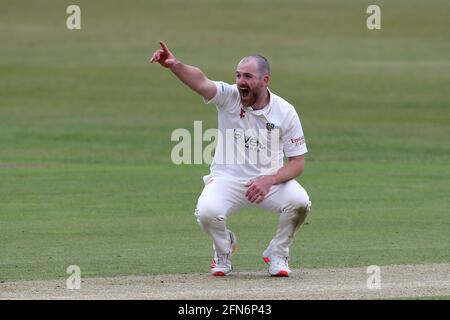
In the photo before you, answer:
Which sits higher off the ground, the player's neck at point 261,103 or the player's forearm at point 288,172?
the player's neck at point 261,103

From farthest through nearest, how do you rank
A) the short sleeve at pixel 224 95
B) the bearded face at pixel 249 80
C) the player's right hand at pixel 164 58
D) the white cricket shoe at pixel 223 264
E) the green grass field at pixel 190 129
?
1. the green grass field at pixel 190 129
2. the white cricket shoe at pixel 223 264
3. the short sleeve at pixel 224 95
4. the bearded face at pixel 249 80
5. the player's right hand at pixel 164 58

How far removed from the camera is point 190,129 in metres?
31.4

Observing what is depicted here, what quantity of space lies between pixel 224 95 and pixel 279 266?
1703 millimetres

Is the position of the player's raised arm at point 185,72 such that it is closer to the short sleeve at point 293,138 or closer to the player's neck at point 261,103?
the player's neck at point 261,103

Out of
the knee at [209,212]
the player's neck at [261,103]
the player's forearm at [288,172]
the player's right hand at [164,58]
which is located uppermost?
the player's right hand at [164,58]

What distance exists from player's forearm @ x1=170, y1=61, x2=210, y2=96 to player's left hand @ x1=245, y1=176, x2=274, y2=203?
97 cm

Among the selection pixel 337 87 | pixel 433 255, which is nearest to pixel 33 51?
pixel 337 87

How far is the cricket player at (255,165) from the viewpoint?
1069 cm

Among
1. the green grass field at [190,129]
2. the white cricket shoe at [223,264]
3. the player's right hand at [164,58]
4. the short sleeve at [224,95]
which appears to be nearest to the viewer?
the player's right hand at [164,58]

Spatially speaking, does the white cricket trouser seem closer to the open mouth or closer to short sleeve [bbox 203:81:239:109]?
short sleeve [bbox 203:81:239:109]

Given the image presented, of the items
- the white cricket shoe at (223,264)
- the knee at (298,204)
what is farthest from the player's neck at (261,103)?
the white cricket shoe at (223,264)

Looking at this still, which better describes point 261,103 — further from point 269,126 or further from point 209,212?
point 209,212
